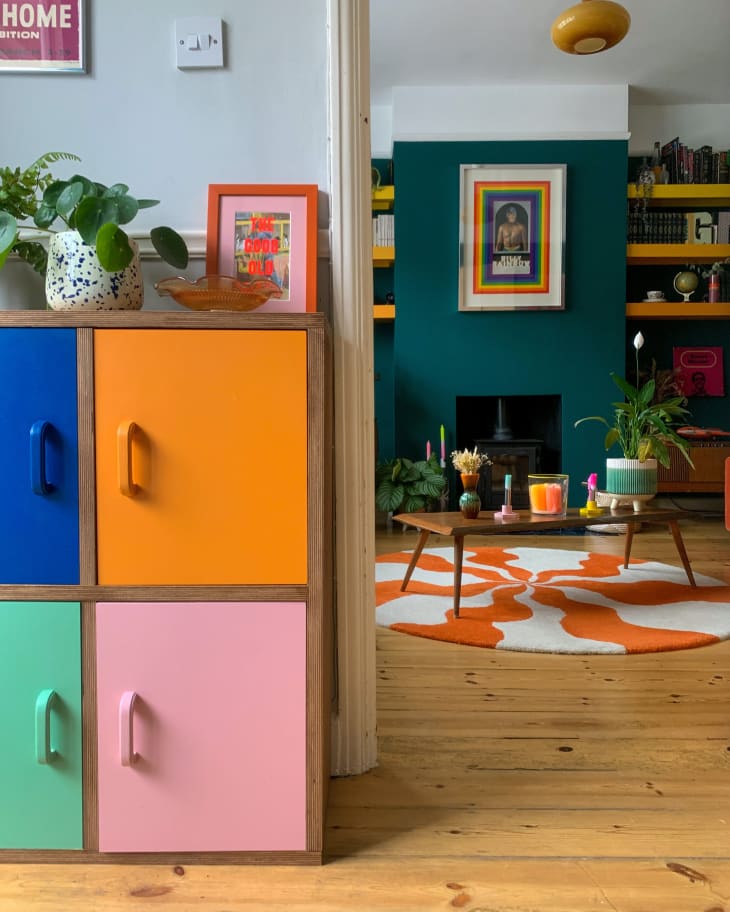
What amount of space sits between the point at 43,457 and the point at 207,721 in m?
0.54

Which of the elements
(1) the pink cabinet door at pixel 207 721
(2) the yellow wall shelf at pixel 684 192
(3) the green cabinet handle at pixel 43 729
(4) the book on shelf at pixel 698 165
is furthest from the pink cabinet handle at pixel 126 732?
(4) the book on shelf at pixel 698 165

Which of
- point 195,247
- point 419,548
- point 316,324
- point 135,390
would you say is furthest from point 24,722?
point 419,548

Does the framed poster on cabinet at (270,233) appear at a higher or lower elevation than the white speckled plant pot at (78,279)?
higher

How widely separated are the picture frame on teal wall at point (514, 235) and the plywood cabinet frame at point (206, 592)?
187 inches

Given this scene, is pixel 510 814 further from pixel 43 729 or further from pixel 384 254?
pixel 384 254

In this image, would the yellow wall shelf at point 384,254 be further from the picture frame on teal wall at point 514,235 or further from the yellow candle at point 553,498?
the yellow candle at point 553,498

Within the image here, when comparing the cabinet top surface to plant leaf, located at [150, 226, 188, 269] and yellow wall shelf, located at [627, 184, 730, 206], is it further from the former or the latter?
yellow wall shelf, located at [627, 184, 730, 206]

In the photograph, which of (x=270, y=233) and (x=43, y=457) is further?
(x=270, y=233)

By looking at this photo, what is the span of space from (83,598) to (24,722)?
24 centimetres

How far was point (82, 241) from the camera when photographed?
142 cm

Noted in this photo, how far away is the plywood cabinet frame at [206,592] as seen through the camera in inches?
51.8

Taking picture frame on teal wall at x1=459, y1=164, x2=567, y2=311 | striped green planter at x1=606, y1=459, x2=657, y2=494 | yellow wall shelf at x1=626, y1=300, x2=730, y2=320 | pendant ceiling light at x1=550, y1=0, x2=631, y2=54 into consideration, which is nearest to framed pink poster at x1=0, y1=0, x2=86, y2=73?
pendant ceiling light at x1=550, y1=0, x2=631, y2=54

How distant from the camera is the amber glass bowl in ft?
4.94

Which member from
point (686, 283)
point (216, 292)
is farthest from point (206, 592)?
point (686, 283)
